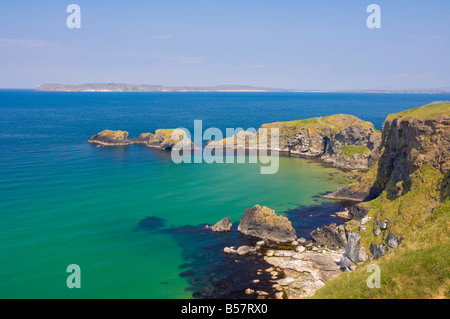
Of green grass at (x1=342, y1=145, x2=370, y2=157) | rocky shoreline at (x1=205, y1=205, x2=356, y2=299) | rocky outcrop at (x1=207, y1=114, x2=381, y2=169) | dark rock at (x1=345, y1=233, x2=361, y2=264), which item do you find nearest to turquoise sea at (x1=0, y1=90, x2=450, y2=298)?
rocky shoreline at (x1=205, y1=205, x2=356, y2=299)

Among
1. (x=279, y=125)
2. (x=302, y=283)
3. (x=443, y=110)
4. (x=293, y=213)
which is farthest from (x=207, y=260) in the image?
(x=279, y=125)

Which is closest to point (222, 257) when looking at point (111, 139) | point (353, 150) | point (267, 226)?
point (267, 226)

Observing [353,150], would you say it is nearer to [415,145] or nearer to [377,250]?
[415,145]

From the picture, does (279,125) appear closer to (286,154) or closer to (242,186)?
(286,154)

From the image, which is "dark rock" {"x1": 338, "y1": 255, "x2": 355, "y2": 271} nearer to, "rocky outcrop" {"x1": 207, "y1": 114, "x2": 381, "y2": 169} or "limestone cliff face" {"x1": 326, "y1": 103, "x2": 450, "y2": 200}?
"limestone cliff face" {"x1": 326, "y1": 103, "x2": 450, "y2": 200}

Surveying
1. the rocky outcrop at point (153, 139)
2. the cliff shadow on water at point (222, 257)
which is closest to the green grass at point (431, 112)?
the cliff shadow on water at point (222, 257)

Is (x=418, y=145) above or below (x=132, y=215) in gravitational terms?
above
